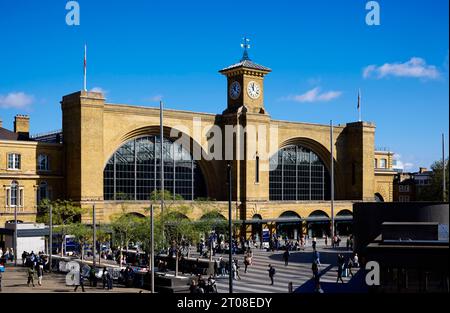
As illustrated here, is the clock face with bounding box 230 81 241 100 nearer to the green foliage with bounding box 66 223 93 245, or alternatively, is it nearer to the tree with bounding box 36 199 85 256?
the tree with bounding box 36 199 85 256

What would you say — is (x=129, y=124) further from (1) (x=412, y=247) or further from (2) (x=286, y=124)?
(1) (x=412, y=247)

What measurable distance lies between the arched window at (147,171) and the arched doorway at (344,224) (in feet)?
64.8

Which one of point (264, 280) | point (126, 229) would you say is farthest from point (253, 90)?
point (264, 280)

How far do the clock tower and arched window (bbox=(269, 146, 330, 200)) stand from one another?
7.02 m

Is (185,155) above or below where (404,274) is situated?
above

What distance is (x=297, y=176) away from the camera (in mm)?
76625

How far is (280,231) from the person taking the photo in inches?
2803

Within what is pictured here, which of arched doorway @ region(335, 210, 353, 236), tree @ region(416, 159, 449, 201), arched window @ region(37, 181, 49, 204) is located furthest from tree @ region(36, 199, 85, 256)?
tree @ region(416, 159, 449, 201)

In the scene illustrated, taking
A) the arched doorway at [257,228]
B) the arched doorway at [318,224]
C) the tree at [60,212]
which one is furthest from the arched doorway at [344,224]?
the tree at [60,212]

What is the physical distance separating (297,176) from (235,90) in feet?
44.6

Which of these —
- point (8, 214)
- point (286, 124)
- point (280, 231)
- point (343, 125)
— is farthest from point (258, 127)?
point (8, 214)

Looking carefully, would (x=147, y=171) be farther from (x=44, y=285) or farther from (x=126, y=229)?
(x=44, y=285)

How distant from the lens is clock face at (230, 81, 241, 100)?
6969 cm
